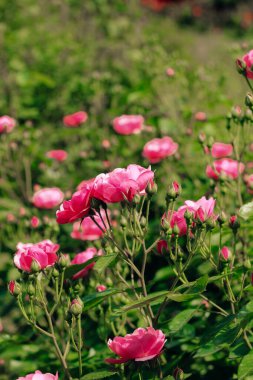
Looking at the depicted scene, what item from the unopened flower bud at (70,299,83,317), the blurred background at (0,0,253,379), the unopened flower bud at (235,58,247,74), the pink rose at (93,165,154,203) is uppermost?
the unopened flower bud at (235,58,247,74)

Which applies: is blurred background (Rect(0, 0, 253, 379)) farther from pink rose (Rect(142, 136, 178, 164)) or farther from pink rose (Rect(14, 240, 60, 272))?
pink rose (Rect(14, 240, 60, 272))

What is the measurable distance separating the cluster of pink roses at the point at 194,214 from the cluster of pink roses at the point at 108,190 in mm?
109

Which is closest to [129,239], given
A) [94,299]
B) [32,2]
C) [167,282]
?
[167,282]

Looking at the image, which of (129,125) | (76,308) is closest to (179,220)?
(76,308)

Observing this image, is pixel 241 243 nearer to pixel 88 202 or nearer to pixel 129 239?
pixel 129 239

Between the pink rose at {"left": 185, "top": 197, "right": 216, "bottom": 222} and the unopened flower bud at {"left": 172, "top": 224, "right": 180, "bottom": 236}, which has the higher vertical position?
the pink rose at {"left": 185, "top": 197, "right": 216, "bottom": 222}

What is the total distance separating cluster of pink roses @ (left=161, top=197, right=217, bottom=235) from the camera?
155cm

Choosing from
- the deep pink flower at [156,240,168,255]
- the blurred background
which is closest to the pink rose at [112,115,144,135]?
the blurred background

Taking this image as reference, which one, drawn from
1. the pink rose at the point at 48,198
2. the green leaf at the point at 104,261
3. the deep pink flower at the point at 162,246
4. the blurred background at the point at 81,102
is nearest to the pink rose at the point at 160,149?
the blurred background at the point at 81,102

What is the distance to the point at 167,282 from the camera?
256cm

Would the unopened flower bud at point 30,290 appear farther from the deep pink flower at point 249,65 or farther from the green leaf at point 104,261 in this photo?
the deep pink flower at point 249,65

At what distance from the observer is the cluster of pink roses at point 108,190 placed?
4.98 ft

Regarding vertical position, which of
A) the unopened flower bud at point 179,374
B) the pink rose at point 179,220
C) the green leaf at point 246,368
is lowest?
the unopened flower bud at point 179,374

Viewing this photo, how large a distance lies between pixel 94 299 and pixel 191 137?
1.98m
